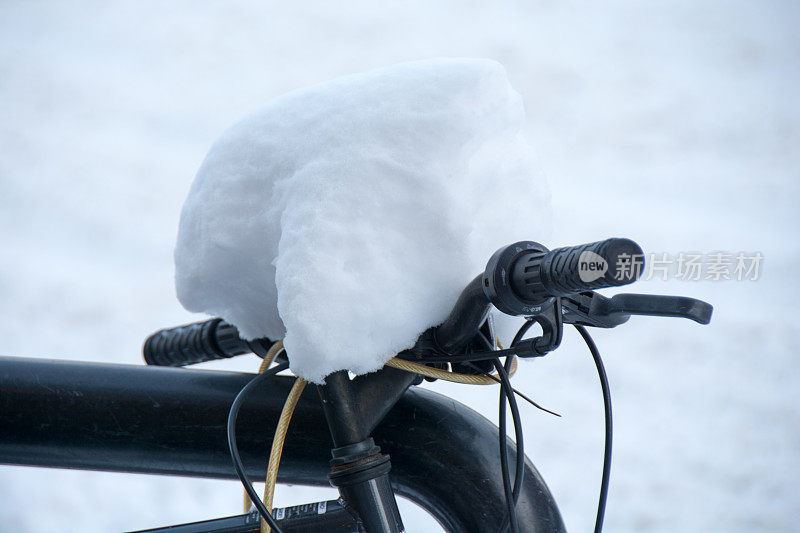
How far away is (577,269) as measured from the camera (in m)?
0.30

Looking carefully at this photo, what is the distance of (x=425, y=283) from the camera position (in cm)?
40

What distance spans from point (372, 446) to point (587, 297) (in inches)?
6.0

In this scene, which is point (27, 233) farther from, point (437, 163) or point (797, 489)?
point (797, 489)

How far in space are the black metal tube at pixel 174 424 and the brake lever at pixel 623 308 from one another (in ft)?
0.42

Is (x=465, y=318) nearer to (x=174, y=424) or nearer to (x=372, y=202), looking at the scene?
(x=372, y=202)

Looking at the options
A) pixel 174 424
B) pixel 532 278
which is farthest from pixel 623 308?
pixel 174 424

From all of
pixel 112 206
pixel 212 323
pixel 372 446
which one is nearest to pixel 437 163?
pixel 372 446

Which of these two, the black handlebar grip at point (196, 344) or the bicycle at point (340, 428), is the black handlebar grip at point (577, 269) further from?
the black handlebar grip at point (196, 344)

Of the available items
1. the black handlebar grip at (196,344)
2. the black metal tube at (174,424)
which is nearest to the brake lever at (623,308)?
the black metal tube at (174,424)

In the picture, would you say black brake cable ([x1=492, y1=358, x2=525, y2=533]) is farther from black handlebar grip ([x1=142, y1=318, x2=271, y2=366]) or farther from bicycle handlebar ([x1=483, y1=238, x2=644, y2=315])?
black handlebar grip ([x1=142, y1=318, x2=271, y2=366])

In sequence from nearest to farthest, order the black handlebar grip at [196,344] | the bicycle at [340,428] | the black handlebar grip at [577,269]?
the black handlebar grip at [577,269], the bicycle at [340,428], the black handlebar grip at [196,344]

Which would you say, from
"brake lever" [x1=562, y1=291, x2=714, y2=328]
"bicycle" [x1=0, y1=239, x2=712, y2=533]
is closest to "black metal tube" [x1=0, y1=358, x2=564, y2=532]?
"bicycle" [x1=0, y1=239, x2=712, y2=533]

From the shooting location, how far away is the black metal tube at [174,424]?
1.53ft

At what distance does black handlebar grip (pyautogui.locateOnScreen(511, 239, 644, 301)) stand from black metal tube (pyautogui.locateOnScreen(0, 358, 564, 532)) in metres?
0.16
